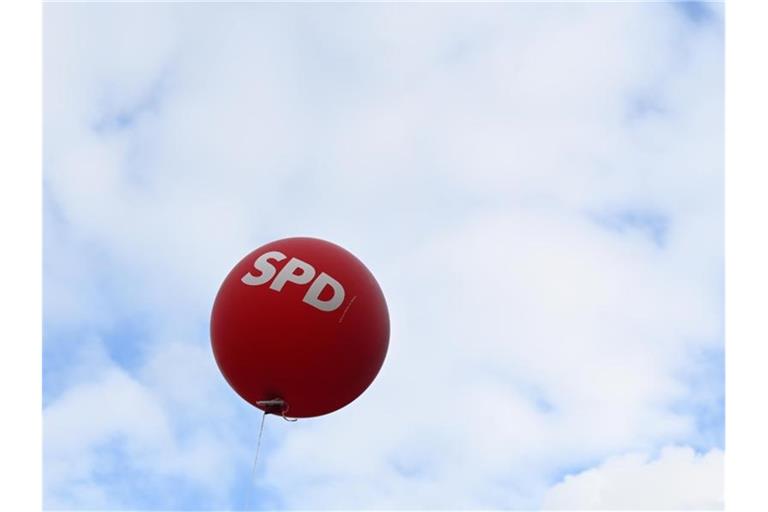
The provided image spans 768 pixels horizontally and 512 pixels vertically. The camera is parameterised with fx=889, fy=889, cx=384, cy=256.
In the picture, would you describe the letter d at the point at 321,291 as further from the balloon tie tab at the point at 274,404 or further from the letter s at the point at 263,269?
the balloon tie tab at the point at 274,404

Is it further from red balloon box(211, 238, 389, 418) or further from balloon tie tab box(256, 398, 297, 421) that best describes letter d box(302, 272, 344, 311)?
balloon tie tab box(256, 398, 297, 421)

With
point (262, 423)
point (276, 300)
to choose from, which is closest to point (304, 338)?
point (276, 300)

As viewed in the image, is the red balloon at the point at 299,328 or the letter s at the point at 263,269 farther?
the letter s at the point at 263,269

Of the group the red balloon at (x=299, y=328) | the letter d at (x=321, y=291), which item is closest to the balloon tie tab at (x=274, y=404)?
the red balloon at (x=299, y=328)

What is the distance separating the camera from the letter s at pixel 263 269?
7699mm

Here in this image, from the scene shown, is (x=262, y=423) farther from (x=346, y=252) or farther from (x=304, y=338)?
(x=346, y=252)

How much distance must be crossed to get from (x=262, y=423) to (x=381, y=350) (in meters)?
1.26

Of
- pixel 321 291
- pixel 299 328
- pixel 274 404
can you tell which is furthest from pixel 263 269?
pixel 274 404

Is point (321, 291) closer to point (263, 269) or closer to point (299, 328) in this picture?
point (299, 328)

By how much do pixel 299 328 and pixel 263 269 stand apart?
27.0 inches

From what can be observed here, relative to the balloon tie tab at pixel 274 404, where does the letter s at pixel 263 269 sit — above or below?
above

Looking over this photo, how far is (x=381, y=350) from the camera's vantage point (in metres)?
8.15

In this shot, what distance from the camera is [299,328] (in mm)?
7441

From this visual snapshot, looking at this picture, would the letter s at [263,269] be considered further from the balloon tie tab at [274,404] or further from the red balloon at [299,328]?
the balloon tie tab at [274,404]
